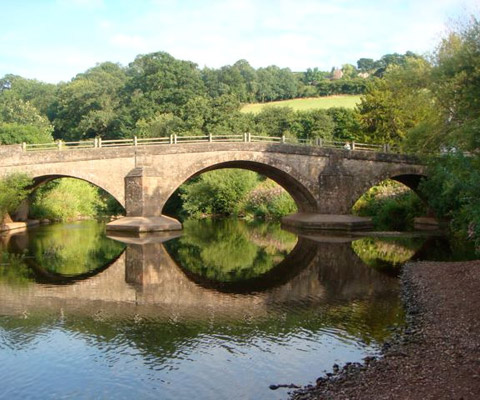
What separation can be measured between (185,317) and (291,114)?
53.5 metres

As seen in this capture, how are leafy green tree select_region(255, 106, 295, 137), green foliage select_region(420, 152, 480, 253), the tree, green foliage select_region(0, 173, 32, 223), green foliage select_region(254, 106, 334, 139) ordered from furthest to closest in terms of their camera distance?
the tree < leafy green tree select_region(255, 106, 295, 137) < green foliage select_region(254, 106, 334, 139) < green foliage select_region(0, 173, 32, 223) < green foliage select_region(420, 152, 480, 253)

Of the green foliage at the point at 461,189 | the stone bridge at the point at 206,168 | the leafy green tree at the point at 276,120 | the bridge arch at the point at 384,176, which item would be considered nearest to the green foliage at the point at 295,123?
the leafy green tree at the point at 276,120

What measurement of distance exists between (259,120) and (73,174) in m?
35.8

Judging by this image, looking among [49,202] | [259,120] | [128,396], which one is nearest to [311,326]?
[128,396]

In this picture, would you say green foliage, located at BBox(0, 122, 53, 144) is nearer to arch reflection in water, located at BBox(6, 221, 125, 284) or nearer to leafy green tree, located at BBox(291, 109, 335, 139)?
arch reflection in water, located at BBox(6, 221, 125, 284)

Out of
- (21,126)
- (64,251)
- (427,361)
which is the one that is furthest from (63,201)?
(427,361)

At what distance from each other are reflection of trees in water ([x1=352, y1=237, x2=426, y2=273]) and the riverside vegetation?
258 cm

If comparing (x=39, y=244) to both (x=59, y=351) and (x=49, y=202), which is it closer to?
(x=49, y=202)

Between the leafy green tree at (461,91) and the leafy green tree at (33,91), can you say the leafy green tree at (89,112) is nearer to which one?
the leafy green tree at (33,91)

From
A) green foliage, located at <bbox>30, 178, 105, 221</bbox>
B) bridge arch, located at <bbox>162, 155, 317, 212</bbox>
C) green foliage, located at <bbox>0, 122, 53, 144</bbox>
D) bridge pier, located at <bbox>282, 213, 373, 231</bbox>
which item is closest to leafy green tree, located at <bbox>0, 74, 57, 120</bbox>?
green foliage, located at <bbox>0, 122, 53, 144</bbox>

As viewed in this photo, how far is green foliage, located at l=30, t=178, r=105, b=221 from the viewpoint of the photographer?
138 feet

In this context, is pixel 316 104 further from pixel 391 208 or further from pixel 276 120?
pixel 391 208

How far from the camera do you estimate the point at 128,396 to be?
9234 mm

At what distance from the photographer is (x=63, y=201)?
4428 cm
